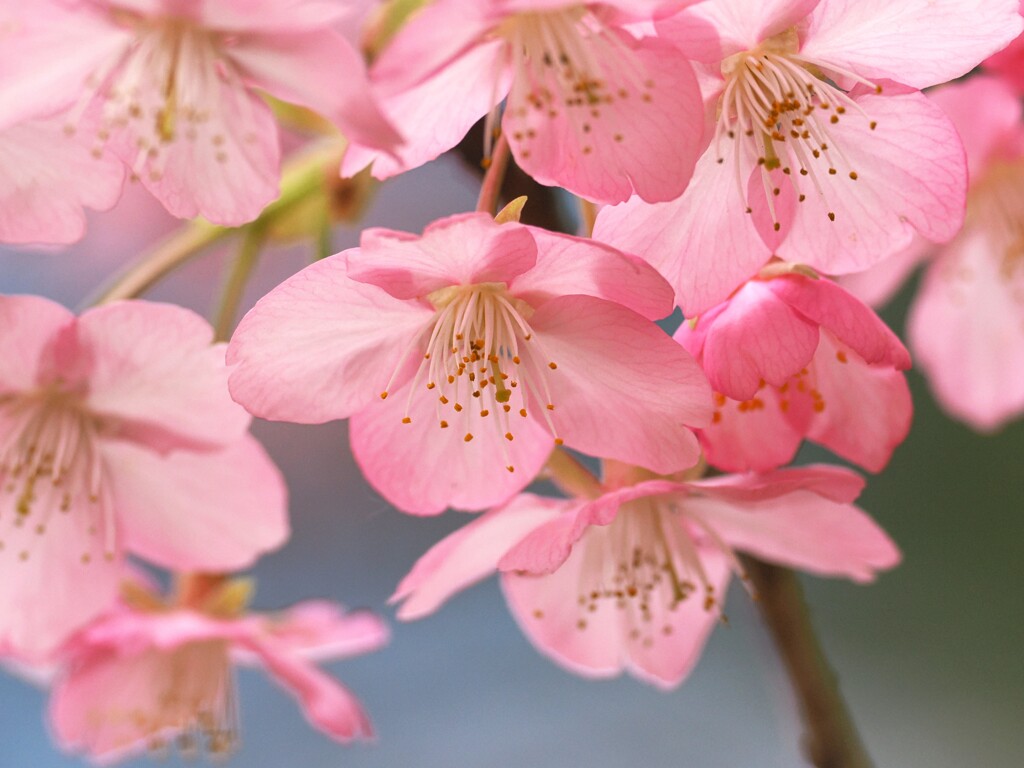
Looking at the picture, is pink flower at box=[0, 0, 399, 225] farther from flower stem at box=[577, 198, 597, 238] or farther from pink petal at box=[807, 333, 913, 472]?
pink petal at box=[807, 333, 913, 472]

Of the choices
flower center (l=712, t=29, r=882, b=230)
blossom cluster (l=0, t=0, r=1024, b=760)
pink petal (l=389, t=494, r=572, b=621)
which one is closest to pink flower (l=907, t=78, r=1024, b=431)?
blossom cluster (l=0, t=0, r=1024, b=760)

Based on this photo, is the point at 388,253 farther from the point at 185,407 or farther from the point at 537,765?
the point at 537,765

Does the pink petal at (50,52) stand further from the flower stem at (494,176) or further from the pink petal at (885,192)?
the pink petal at (885,192)

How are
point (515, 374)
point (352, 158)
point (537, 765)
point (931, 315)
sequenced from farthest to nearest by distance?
1. point (537, 765)
2. point (931, 315)
3. point (515, 374)
4. point (352, 158)

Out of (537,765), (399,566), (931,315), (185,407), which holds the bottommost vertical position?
(537,765)

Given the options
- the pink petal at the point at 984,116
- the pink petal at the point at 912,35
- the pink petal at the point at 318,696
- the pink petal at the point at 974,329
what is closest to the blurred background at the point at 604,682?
the pink petal at the point at 974,329

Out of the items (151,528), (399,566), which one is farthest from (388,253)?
(399,566)
